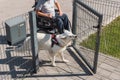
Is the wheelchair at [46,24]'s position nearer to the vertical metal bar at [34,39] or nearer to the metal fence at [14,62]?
the metal fence at [14,62]

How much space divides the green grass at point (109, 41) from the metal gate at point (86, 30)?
0.11 ft

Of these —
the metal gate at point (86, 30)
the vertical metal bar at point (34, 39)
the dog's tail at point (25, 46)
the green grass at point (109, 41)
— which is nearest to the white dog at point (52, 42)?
the dog's tail at point (25, 46)

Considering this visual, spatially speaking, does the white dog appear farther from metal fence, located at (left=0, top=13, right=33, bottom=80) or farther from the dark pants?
the dark pants

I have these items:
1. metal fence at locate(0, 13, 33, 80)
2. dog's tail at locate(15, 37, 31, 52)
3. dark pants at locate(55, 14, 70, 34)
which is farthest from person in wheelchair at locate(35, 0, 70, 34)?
dog's tail at locate(15, 37, 31, 52)

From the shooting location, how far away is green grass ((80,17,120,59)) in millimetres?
6211

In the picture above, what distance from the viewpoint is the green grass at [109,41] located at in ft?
20.4

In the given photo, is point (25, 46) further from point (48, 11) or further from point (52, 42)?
point (48, 11)

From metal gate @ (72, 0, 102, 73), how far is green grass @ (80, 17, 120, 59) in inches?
1.3

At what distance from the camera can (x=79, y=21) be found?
20.1ft

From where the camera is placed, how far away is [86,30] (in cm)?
593

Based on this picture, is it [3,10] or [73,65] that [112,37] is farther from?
[3,10]

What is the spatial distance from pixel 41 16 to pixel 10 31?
144cm

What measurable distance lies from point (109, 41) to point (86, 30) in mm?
1087

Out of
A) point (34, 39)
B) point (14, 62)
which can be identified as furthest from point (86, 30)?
point (14, 62)
